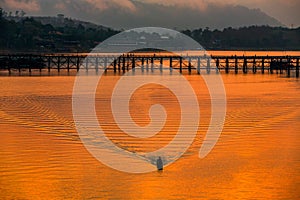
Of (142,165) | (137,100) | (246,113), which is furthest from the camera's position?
(137,100)

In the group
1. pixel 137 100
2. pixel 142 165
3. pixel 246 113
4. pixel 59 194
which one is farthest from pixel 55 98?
pixel 59 194

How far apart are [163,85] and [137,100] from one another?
1710 cm

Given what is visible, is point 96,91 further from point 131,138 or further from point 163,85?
point 131,138

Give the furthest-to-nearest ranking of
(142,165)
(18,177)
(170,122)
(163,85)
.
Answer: (163,85), (170,122), (142,165), (18,177)

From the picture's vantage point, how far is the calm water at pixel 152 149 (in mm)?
20359

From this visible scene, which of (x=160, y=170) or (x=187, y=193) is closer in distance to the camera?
(x=187, y=193)

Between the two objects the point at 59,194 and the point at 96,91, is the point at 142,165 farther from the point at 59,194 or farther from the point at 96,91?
the point at 96,91

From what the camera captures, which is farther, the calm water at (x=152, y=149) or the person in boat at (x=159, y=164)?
the person in boat at (x=159, y=164)

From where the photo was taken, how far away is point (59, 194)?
19.9m

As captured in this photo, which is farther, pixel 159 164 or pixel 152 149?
pixel 152 149

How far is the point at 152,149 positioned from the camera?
88.1ft

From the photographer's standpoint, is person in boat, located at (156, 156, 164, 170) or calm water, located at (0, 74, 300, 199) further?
person in boat, located at (156, 156, 164, 170)

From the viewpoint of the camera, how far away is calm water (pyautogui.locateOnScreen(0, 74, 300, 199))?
20.4 m

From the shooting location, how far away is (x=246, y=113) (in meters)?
41.2
